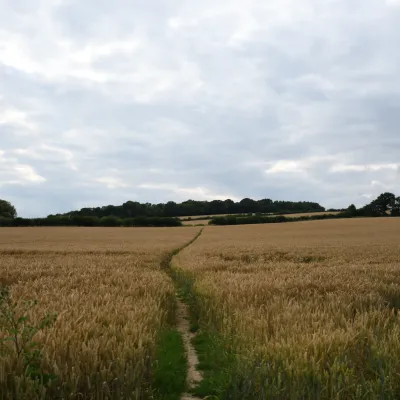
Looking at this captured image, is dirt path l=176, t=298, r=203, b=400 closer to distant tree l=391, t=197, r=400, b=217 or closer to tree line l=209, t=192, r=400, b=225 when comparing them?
tree line l=209, t=192, r=400, b=225

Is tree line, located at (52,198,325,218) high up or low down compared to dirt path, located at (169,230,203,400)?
up

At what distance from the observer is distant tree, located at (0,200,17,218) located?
374 feet

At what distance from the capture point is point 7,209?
117250 mm

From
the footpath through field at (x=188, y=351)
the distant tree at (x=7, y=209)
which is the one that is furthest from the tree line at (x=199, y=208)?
the footpath through field at (x=188, y=351)

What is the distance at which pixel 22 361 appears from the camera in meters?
3.47

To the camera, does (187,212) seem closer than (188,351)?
No

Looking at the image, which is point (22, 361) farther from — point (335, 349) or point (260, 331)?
point (335, 349)

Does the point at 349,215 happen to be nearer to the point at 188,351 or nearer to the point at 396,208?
the point at 396,208

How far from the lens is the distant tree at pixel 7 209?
4493 inches

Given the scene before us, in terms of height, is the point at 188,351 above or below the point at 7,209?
below

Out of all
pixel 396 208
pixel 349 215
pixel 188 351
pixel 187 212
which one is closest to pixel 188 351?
pixel 188 351

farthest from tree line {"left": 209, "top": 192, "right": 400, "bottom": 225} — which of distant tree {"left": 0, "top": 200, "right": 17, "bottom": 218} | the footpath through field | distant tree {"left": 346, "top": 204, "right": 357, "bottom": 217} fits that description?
the footpath through field

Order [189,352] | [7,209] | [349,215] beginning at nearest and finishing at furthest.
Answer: [189,352]
[349,215]
[7,209]

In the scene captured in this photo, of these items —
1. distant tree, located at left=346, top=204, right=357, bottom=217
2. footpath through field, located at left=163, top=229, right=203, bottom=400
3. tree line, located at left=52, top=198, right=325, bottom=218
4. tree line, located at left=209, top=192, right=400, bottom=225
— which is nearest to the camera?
footpath through field, located at left=163, top=229, right=203, bottom=400
